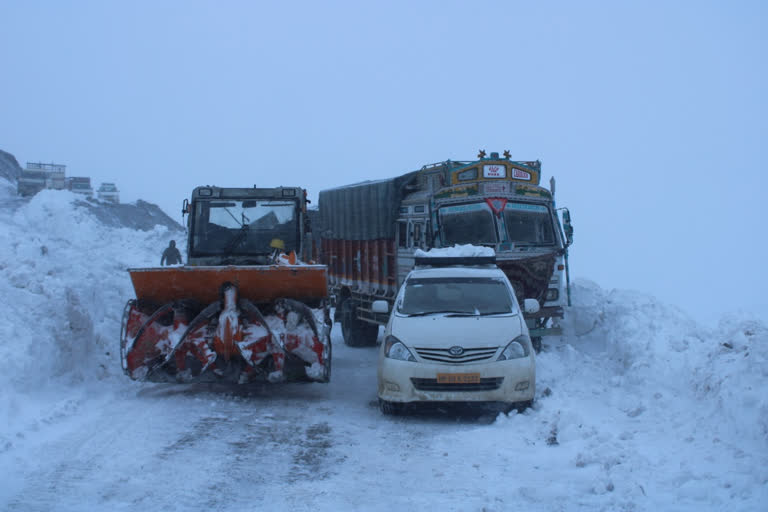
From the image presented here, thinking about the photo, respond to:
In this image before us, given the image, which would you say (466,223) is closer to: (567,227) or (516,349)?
(567,227)

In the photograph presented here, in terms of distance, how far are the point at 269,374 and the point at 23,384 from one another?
2.81 metres

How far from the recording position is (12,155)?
208ft

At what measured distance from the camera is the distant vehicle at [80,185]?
52062mm

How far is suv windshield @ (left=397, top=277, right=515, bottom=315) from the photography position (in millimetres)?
8977

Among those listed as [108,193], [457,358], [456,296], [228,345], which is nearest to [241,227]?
[228,345]

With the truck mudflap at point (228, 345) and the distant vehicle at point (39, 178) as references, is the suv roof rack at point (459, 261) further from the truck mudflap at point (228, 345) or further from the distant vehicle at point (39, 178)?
the distant vehicle at point (39, 178)

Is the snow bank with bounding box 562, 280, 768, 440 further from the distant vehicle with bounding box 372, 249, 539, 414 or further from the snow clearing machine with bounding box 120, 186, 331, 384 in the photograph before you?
the snow clearing machine with bounding box 120, 186, 331, 384

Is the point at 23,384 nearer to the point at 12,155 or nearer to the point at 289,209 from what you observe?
the point at 289,209

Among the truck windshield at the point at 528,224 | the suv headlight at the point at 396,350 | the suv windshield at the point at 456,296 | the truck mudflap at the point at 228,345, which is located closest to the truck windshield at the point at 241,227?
the truck mudflap at the point at 228,345

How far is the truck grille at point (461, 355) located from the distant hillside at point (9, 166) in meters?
52.0

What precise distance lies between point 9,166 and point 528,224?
57.1 m

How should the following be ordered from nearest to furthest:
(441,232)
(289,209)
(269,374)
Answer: (269,374) → (289,209) → (441,232)

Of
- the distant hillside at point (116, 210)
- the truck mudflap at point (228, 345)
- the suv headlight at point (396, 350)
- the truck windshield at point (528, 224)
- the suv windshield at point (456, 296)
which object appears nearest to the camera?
the suv headlight at point (396, 350)

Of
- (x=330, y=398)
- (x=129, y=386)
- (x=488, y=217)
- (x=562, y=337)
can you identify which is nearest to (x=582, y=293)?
(x=562, y=337)
